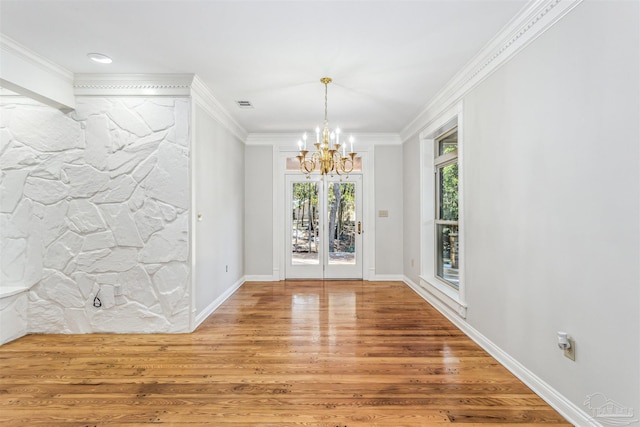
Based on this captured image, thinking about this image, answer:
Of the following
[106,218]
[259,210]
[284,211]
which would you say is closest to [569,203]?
[106,218]

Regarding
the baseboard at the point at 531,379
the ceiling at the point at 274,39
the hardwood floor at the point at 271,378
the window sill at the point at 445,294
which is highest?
the ceiling at the point at 274,39

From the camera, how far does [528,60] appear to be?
85.7 inches

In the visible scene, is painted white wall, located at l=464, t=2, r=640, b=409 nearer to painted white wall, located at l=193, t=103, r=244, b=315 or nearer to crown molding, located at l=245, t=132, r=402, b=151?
→ crown molding, located at l=245, t=132, r=402, b=151

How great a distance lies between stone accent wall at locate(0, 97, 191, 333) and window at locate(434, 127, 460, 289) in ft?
10.6

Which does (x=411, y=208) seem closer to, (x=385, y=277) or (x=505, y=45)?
→ (x=385, y=277)

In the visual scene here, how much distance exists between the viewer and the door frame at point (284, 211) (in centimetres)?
555

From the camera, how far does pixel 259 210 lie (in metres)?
5.54

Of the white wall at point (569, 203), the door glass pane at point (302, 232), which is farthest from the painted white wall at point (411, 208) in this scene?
the white wall at point (569, 203)

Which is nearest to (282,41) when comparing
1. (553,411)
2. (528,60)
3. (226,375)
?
(528,60)

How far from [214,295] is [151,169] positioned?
179cm

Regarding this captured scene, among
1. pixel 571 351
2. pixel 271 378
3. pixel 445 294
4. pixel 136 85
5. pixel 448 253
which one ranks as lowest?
pixel 271 378

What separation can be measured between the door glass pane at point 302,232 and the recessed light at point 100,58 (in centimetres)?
335

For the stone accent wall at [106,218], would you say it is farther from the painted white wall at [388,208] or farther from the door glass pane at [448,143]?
the painted white wall at [388,208]

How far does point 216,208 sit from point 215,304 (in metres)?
1.29
